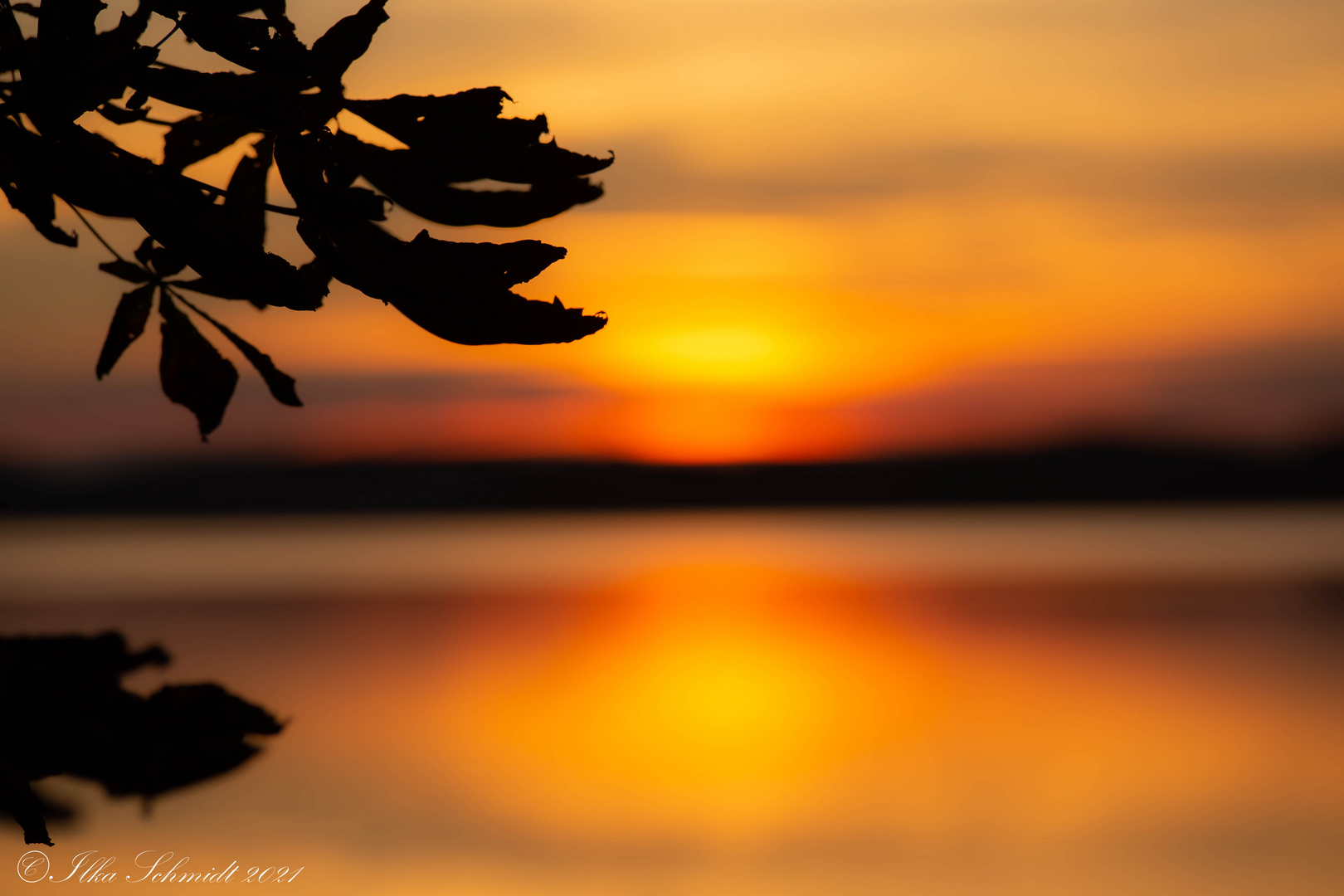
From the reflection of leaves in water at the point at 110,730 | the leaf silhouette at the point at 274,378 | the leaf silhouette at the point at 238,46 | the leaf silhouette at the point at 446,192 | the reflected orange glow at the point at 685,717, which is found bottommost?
the reflected orange glow at the point at 685,717

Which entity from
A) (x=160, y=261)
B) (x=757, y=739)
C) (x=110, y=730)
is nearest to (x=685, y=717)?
(x=757, y=739)

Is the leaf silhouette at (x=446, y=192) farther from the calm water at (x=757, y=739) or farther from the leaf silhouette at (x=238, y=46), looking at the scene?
the calm water at (x=757, y=739)

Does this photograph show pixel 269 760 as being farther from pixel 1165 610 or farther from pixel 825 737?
pixel 1165 610

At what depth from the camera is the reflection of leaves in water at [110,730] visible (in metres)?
0.96

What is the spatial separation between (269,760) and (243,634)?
51.9 feet

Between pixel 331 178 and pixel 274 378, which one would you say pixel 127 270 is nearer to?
pixel 274 378

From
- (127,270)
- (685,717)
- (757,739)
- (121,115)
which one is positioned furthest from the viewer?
(685,717)

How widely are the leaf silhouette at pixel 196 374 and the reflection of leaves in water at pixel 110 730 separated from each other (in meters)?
0.38

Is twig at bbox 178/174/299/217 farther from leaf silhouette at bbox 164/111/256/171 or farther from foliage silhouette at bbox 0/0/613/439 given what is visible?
leaf silhouette at bbox 164/111/256/171

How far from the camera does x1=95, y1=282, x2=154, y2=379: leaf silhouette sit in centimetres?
142

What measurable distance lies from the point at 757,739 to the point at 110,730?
20.3 meters

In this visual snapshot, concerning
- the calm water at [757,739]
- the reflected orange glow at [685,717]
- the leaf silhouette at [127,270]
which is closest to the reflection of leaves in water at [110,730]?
the calm water at [757,739]

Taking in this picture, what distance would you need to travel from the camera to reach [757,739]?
20.7 metres

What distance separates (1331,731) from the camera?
66.1 feet
